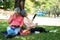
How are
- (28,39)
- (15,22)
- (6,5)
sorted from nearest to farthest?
1. (28,39)
2. (15,22)
3. (6,5)

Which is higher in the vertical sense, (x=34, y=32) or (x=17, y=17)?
(x=17, y=17)

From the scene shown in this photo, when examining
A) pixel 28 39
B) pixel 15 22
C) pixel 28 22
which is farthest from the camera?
pixel 28 22

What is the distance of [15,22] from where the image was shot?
7.74 meters

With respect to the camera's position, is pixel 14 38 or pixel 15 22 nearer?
pixel 14 38

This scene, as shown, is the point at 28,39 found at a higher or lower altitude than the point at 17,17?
lower

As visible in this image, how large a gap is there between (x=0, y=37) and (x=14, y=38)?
488mm

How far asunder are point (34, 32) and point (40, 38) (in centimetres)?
97

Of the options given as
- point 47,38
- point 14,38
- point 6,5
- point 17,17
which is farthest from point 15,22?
point 6,5

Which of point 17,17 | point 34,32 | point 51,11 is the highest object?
point 17,17

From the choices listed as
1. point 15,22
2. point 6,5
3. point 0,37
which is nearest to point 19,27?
point 15,22

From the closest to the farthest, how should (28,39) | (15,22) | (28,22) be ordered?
(28,39), (15,22), (28,22)

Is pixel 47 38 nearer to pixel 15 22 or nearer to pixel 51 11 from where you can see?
pixel 15 22

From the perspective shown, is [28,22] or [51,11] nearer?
[28,22]

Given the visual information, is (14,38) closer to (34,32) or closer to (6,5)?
(34,32)
